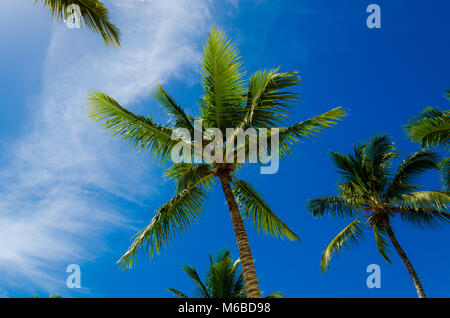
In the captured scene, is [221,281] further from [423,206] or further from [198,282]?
[423,206]

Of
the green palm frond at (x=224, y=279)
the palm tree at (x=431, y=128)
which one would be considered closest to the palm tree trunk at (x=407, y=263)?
the palm tree at (x=431, y=128)

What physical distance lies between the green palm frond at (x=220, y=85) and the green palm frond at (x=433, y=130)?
544 cm

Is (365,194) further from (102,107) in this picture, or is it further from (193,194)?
(102,107)

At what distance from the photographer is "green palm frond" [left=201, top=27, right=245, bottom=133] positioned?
7973mm

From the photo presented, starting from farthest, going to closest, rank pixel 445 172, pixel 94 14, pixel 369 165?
pixel 369 165 → pixel 445 172 → pixel 94 14

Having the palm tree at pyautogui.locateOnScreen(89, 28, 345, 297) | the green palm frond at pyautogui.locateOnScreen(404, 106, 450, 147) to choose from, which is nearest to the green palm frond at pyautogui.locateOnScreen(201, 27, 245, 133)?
the palm tree at pyautogui.locateOnScreen(89, 28, 345, 297)

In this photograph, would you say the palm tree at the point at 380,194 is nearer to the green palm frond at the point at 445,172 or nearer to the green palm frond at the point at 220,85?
the green palm frond at the point at 445,172

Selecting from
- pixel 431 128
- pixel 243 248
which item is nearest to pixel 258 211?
pixel 243 248

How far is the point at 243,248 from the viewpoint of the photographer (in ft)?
22.7

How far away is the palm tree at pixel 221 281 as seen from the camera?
14.8 meters

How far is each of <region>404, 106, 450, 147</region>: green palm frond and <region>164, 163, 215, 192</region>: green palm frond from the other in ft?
20.7

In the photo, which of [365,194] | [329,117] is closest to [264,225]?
[329,117]

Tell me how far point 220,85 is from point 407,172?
9641 millimetres

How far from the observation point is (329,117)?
24.8 feet
